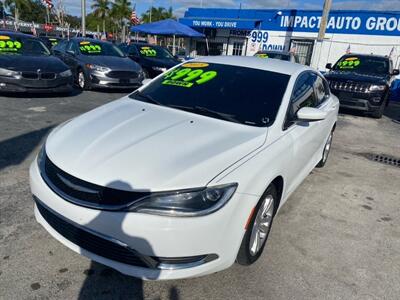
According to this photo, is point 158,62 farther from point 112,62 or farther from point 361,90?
point 361,90

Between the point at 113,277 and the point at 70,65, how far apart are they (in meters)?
9.44

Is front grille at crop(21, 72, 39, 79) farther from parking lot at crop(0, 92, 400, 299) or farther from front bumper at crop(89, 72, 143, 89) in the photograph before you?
parking lot at crop(0, 92, 400, 299)

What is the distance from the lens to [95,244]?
2.30 meters

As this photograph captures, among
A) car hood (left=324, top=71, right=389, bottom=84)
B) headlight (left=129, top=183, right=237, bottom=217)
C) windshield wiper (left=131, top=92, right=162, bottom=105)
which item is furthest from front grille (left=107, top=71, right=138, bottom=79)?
headlight (left=129, top=183, right=237, bottom=217)

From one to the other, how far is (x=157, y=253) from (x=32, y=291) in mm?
941

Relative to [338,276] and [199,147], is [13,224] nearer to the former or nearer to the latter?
[199,147]

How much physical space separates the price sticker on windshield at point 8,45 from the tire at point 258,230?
8207mm

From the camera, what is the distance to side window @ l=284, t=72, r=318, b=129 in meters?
3.26

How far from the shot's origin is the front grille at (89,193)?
2.18 m

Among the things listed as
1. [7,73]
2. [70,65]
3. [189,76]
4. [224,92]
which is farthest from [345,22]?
[224,92]

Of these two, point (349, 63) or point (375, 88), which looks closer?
point (375, 88)

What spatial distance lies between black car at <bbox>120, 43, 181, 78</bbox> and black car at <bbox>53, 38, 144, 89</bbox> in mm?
1482

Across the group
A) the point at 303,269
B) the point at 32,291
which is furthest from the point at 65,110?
the point at 303,269

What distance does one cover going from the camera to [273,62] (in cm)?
398
